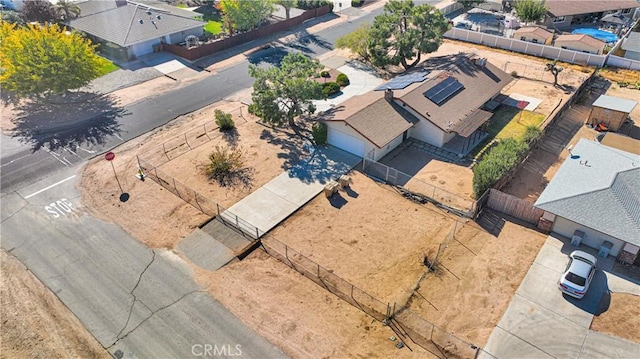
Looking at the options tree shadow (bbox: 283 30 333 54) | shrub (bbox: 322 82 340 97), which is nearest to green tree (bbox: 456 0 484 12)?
tree shadow (bbox: 283 30 333 54)

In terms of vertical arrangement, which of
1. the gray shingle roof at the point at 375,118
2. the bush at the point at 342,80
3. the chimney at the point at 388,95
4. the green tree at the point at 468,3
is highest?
the green tree at the point at 468,3

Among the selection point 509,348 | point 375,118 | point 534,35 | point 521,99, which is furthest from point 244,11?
point 509,348

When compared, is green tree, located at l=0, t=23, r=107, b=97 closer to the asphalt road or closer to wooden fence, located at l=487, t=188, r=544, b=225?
the asphalt road

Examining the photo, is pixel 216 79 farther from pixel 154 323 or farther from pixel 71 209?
pixel 154 323

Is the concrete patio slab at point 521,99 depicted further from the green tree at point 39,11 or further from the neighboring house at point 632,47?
the green tree at point 39,11

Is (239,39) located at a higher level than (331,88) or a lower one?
higher

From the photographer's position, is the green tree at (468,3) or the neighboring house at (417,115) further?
the green tree at (468,3)

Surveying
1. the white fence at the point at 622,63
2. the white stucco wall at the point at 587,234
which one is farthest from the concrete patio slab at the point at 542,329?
the white fence at the point at 622,63

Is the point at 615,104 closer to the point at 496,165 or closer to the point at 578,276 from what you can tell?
the point at 496,165
